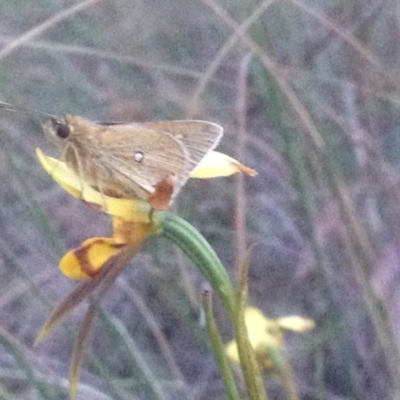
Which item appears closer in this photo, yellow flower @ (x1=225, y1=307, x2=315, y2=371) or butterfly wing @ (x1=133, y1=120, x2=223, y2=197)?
butterfly wing @ (x1=133, y1=120, x2=223, y2=197)

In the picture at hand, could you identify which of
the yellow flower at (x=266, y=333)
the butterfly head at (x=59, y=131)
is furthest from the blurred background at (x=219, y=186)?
the butterfly head at (x=59, y=131)

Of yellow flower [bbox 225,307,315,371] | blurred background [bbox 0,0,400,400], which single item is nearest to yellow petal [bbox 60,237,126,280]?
yellow flower [bbox 225,307,315,371]

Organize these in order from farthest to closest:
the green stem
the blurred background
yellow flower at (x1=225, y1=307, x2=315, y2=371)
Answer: the blurred background
yellow flower at (x1=225, y1=307, x2=315, y2=371)
the green stem

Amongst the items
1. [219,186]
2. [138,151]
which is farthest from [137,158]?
[219,186]

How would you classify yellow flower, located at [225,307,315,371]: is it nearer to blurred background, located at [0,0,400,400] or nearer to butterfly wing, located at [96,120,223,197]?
blurred background, located at [0,0,400,400]

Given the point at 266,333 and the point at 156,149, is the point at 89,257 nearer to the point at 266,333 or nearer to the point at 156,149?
the point at 156,149

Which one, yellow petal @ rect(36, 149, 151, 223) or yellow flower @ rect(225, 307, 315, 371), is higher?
yellow petal @ rect(36, 149, 151, 223)
